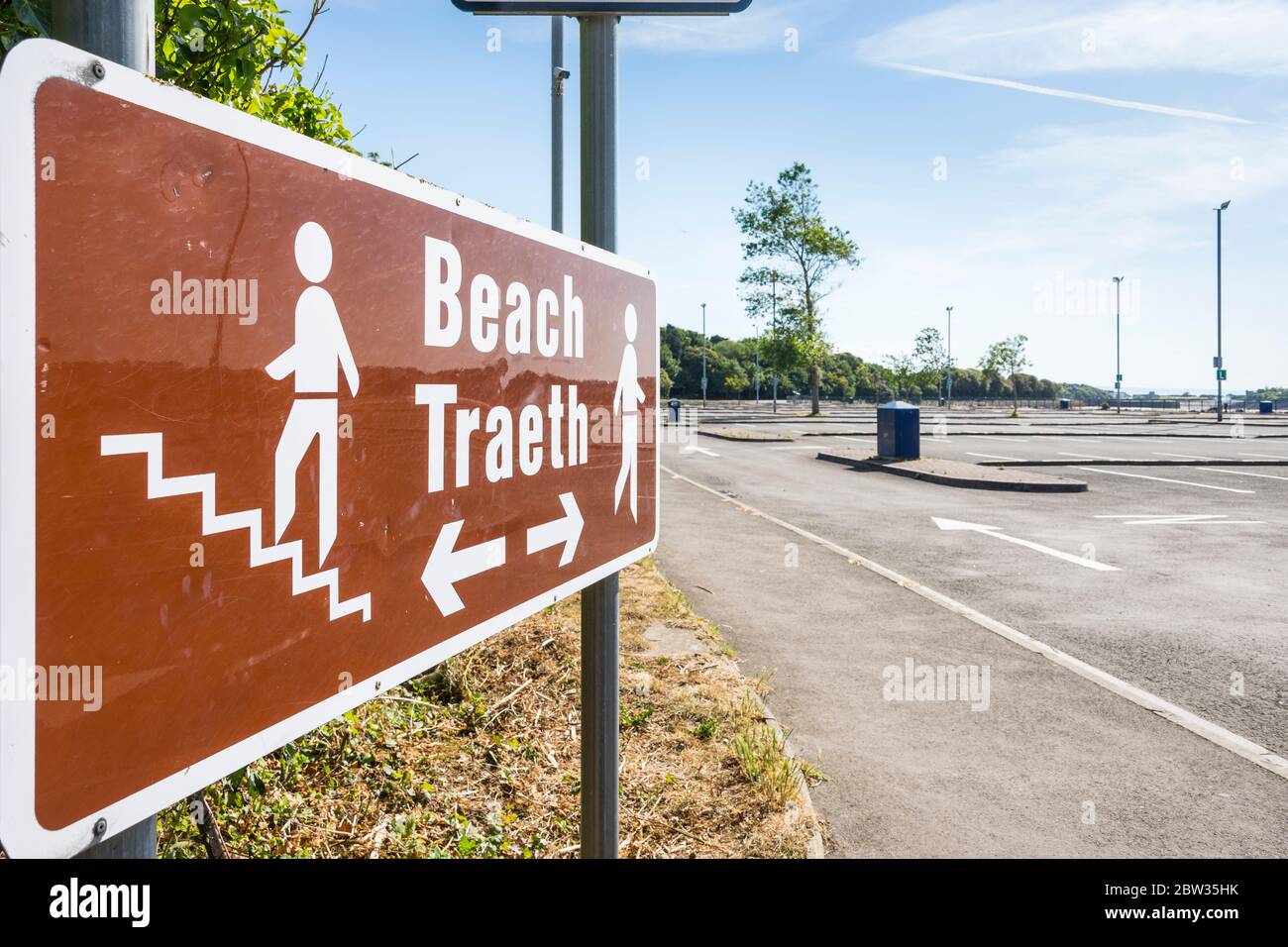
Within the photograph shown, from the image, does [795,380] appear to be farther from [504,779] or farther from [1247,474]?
[504,779]

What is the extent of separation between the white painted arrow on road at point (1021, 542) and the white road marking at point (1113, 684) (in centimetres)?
220

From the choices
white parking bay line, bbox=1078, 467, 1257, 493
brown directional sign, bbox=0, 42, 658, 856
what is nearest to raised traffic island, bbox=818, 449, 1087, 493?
white parking bay line, bbox=1078, 467, 1257, 493

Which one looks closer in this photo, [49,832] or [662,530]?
[49,832]

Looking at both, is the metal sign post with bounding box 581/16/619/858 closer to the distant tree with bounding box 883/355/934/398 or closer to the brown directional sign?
the brown directional sign

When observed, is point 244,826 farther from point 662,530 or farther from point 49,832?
point 662,530

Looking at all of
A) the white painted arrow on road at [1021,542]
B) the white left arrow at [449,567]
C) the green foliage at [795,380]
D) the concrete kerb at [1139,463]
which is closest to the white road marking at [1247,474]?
the concrete kerb at [1139,463]

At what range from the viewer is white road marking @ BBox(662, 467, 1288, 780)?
466 centimetres

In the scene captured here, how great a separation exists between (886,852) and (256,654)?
10.5 ft

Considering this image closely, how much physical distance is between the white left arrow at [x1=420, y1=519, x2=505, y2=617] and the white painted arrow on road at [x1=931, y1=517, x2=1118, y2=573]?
9.22 m

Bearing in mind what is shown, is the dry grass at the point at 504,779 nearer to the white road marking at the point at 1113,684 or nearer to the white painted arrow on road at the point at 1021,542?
the white road marking at the point at 1113,684

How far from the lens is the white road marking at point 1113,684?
4.66 metres

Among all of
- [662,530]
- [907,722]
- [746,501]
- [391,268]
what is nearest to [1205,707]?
[907,722]

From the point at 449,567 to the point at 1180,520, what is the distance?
1357 cm

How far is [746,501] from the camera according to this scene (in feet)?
49.1
